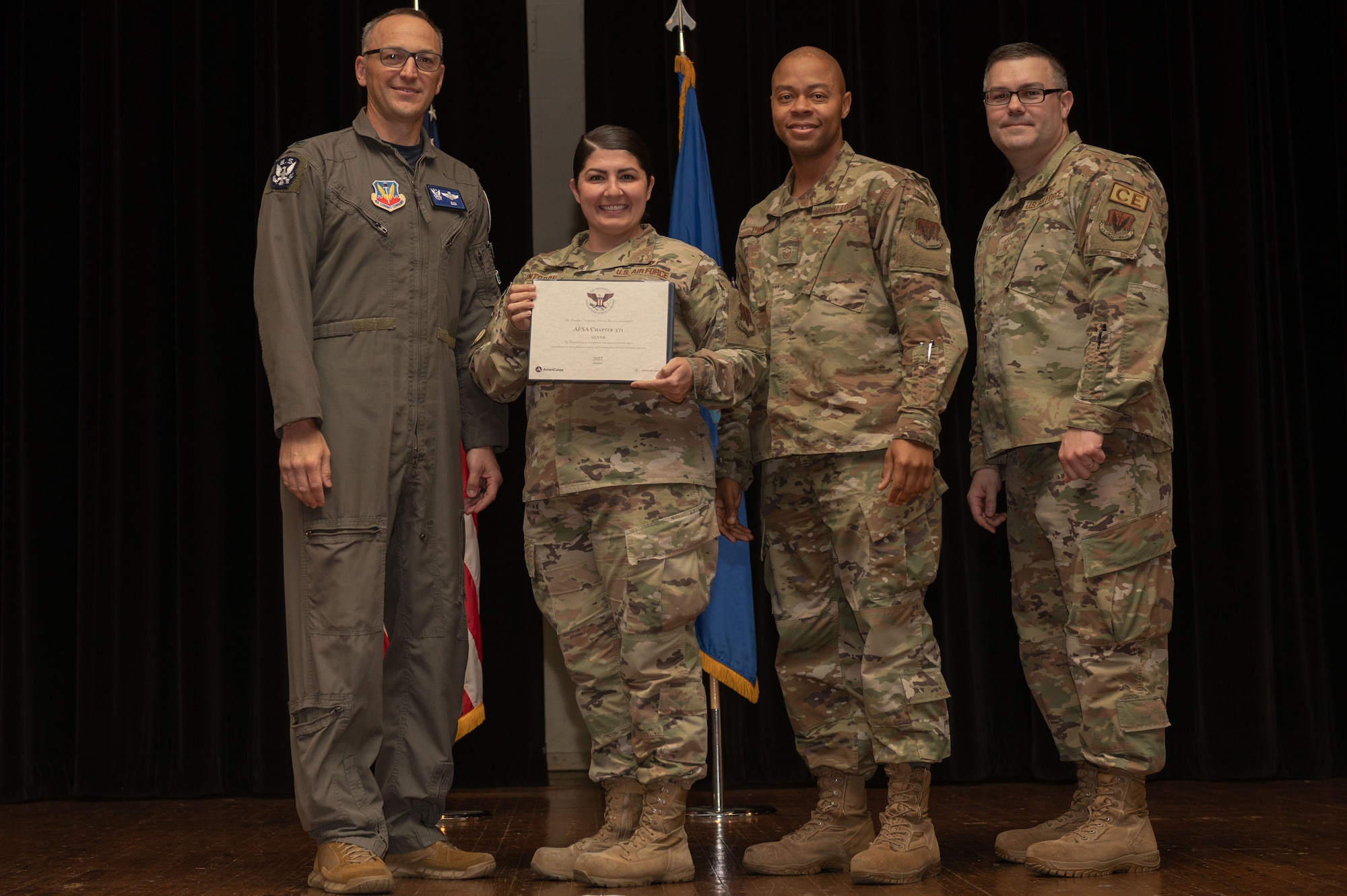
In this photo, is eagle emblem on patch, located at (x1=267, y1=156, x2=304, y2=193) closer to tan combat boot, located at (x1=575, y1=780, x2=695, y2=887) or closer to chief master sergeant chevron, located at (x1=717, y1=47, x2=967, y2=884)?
chief master sergeant chevron, located at (x1=717, y1=47, x2=967, y2=884)

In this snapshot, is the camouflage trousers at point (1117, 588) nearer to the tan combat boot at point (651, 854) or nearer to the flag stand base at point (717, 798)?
the tan combat boot at point (651, 854)

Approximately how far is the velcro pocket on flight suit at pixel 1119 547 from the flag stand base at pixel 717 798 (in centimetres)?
144

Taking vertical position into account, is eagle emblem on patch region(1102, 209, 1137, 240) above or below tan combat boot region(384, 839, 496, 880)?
above

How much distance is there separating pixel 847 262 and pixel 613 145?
0.59m

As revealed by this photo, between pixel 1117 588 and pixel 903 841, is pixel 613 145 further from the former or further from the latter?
pixel 903 841

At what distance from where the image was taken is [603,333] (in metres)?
2.38

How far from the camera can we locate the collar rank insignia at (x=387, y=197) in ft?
8.40

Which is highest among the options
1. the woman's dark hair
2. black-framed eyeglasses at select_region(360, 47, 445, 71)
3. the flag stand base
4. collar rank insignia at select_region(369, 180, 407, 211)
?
black-framed eyeglasses at select_region(360, 47, 445, 71)

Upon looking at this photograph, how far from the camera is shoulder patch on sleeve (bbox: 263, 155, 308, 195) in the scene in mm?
2486

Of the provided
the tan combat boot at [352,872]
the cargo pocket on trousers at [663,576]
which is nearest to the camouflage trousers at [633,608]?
the cargo pocket on trousers at [663,576]

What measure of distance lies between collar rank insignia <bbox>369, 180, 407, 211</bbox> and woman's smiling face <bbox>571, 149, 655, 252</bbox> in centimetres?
40

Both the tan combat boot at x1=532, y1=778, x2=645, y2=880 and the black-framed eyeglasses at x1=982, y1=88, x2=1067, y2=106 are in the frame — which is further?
the black-framed eyeglasses at x1=982, y1=88, x2=1067, y2=106

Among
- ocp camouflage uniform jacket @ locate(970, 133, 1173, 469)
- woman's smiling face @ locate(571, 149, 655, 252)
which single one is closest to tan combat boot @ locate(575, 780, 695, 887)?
ocp camouflage uniform jacket @ locate(970, 133, 1173, 469)

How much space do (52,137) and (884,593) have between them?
3.58 metres
